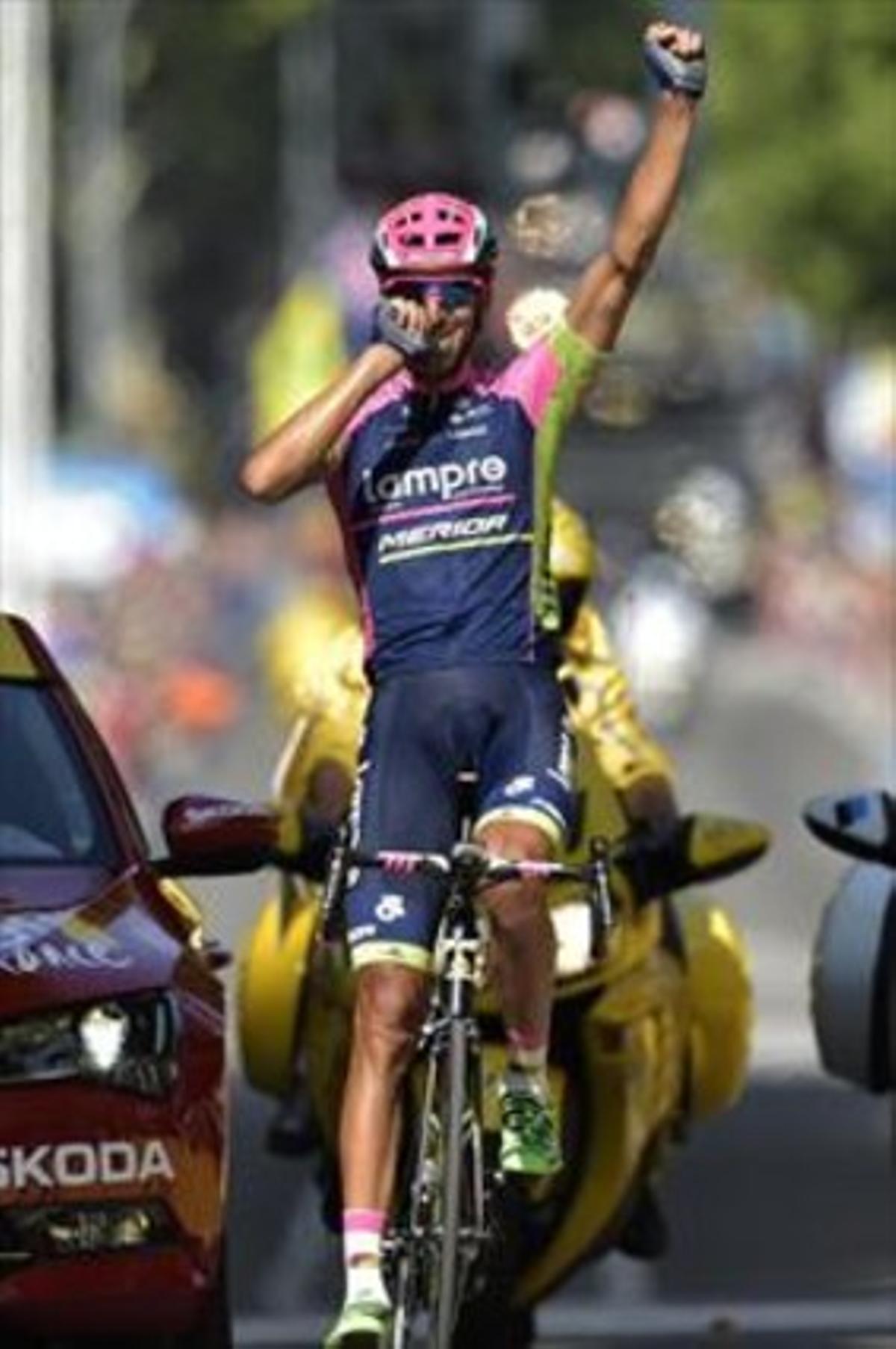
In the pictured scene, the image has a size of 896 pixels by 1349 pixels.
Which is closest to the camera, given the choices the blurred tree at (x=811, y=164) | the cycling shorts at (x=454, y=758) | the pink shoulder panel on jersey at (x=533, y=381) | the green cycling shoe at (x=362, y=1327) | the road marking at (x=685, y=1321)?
the green cycling shoe at (x=362, y=1327)

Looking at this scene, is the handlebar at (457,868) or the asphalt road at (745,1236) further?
the asphalt road at (745,1236)

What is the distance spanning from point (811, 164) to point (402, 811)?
64.3 m

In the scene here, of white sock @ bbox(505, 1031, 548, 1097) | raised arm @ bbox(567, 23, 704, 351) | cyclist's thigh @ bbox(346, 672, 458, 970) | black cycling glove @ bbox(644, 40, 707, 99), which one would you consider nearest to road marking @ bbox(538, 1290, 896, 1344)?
white sock @ bbox(505, 1031, 548, 1097)

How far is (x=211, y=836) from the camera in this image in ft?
35.8

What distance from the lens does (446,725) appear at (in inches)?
400

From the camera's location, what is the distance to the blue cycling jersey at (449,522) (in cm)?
1018

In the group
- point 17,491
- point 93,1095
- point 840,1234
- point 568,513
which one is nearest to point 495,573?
point 93,1095

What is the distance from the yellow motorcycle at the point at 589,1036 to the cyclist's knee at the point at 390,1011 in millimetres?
1068

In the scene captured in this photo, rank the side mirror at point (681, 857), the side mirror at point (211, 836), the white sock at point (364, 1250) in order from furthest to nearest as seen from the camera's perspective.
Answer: the side mirror at point (681, 857) → the side mirror at point (211, 836) → the white sock at point (364, 1250)

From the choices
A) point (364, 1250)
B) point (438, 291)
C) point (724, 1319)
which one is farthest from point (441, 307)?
point (724, 1319)

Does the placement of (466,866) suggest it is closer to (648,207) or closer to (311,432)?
(311,432)

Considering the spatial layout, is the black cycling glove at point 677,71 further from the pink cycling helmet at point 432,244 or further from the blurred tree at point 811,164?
the blurred tree at point 811,164

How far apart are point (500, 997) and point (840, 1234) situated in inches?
178

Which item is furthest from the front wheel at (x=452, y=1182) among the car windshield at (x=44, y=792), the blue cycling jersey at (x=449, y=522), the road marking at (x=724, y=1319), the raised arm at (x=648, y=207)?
the road marking at (x=724, y=1319)
